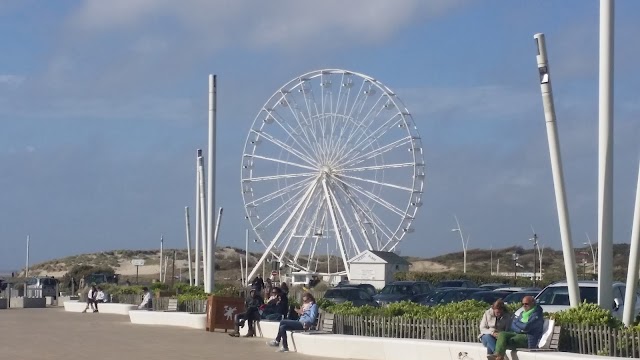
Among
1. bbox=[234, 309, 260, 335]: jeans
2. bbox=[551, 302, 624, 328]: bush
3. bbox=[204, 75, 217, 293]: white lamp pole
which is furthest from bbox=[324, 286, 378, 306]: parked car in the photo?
bbox=[551, 302, 624, 328]: bush

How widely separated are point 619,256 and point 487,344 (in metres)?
99.7

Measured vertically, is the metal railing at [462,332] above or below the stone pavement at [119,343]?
above

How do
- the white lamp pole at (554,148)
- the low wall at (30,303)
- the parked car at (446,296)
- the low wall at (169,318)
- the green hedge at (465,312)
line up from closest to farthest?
the green hedge at (465,312) → the white lamp pole at (554,148) → the low wall at (169,318) → the parked car at (446,296) → the low wall at (30,303)

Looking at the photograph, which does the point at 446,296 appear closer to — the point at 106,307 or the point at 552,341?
the point at 106,307

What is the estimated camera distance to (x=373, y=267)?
58312 millimetres

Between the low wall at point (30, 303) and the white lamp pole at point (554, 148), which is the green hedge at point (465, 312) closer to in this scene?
the white lamp pole at point (554, 148)

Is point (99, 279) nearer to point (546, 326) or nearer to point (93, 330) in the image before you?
point (93, 330)

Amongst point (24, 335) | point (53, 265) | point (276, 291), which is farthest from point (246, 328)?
point (53, 265)

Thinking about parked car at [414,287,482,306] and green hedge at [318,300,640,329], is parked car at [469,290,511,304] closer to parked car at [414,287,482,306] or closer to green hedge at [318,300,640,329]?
parked car at [414,287,482,306]

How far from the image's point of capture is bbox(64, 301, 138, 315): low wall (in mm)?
40531

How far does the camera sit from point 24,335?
27.7 metres

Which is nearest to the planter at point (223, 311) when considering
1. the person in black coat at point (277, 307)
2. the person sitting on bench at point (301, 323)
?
the person in black coat at point (277, 307)

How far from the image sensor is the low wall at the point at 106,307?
40531mm

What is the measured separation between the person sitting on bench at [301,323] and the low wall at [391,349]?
0.25m
